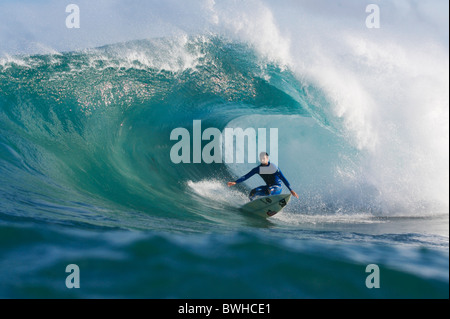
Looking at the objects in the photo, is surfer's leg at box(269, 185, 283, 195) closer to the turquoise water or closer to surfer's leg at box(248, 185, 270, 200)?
surfer's leg at box(248, 185, 270, 200)

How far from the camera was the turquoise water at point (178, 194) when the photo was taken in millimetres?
2943

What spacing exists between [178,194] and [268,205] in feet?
6.64

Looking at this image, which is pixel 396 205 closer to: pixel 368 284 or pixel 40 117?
pixel 368 284

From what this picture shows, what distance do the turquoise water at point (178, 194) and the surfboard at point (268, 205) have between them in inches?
10.2

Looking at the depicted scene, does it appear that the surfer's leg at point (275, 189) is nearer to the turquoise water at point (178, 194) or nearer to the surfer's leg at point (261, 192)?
the surfer's leg at point (261, 192)

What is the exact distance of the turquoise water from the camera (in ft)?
9.66

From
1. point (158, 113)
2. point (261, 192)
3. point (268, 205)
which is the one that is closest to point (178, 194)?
point (261, 192)

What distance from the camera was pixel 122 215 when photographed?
16.3 ft

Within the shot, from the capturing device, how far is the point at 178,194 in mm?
8031

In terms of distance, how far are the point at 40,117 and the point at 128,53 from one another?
3214 mm

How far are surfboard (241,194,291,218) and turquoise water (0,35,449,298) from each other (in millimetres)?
259

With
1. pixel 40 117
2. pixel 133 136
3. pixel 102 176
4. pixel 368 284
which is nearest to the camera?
pixel 368 284

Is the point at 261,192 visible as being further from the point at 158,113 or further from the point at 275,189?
the point at 158,113

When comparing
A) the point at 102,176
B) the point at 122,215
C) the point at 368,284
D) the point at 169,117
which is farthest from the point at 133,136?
the point at 368,284
